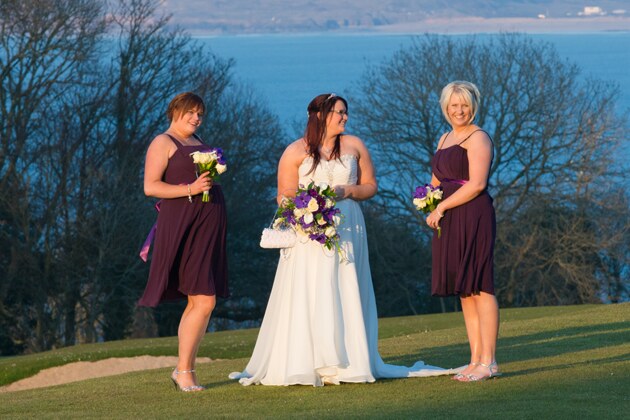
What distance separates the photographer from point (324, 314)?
31.6 ft

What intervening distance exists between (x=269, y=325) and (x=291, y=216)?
1.01 m

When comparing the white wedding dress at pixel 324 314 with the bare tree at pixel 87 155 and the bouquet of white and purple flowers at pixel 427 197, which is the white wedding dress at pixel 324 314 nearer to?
the bouquet of white and purple flowers at pixel 427 197

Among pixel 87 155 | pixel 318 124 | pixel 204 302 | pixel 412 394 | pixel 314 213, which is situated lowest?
pixel 412 394

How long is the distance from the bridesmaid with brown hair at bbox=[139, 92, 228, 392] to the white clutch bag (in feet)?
1.19

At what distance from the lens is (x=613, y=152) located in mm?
44156

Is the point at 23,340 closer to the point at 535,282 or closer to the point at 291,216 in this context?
the point at 535,282

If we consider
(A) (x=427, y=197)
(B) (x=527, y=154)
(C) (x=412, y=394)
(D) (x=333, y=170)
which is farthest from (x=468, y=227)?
(B) (x=527, y=154)

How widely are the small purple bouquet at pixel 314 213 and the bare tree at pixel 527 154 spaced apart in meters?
32.2

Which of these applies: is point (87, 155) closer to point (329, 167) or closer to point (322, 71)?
point (329, 167)

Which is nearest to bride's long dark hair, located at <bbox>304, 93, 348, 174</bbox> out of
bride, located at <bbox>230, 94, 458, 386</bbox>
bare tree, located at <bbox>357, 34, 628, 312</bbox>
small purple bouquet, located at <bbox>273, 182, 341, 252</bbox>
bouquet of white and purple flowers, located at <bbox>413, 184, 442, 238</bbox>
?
bride, located at <bbox>230, 94, 458, 386</bbox>

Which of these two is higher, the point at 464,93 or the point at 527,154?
the point at 527,154

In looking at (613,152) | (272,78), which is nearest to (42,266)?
(613,152)

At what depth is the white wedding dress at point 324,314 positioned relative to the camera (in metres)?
9.63

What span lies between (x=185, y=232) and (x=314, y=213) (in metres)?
1.08
